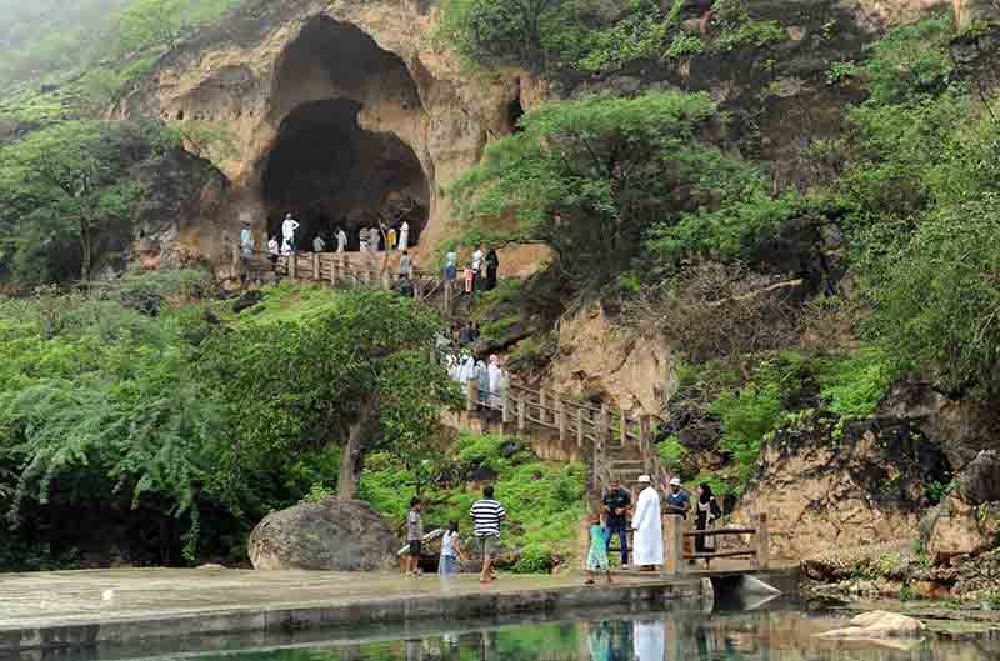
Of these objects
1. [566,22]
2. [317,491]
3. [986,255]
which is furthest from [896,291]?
[566,22]

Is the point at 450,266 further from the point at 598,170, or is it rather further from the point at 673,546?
the point at 673,546

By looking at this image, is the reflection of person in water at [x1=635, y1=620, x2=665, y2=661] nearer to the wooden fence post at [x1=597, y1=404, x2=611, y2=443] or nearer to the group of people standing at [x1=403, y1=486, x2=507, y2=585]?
the group of people standing at [x1=403, y1=486, x2=507, y2=585]

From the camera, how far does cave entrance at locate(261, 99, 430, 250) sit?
49.8m

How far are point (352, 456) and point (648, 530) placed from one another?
7938 millimetres

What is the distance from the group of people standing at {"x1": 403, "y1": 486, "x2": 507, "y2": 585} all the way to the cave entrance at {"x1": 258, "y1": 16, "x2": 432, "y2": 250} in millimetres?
24097

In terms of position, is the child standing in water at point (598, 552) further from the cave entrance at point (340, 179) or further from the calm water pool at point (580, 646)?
the cave entrance at point (340, 179)

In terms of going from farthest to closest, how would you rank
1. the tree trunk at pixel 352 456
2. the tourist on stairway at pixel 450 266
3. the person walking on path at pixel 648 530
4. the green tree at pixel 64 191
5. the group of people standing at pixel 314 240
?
the group of people standing at pixel 314 240 → the green tree at pixel 64 191 → the tourist on stairway at pixel 450 266 → the tree trunk at pixel 352 456 → the person walking on path at pixel 648 530

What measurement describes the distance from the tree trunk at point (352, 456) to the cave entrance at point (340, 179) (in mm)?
24270

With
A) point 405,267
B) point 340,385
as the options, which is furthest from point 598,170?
point 340,385

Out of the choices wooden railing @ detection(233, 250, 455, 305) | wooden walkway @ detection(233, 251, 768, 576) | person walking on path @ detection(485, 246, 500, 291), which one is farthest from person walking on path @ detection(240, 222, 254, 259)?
person walking on path @ detection(485, 246, 500, 291)

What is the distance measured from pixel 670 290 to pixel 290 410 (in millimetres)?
9249

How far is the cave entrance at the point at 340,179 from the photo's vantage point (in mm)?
49781

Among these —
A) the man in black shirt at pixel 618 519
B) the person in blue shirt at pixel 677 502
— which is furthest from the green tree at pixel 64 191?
the person in blue shirt at pixel 677 502

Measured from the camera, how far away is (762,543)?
20734 millimetres
